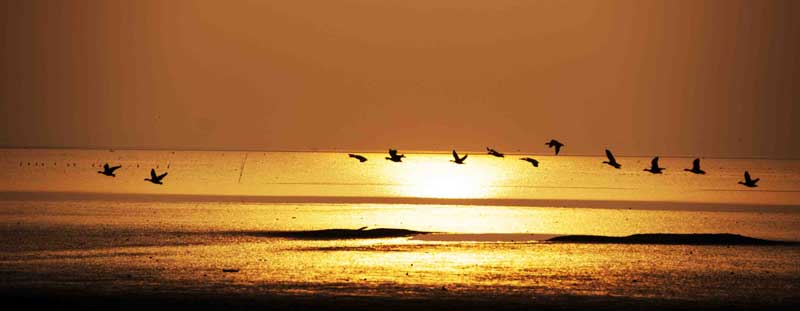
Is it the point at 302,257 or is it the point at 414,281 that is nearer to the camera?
the point at 414,281

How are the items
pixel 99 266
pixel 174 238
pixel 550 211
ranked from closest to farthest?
1. pixel 99 266
2. pixel 174 238
3. pixel 550 211

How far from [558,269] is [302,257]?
5896 mm

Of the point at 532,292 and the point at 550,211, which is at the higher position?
the point at 550,211

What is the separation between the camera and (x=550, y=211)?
59625mm

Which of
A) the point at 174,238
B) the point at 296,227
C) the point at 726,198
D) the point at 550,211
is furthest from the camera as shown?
the point at 726,198

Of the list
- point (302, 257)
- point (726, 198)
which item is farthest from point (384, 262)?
point (726, 198)

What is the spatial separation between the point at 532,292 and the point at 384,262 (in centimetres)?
581


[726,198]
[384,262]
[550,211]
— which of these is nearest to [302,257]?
[384,262]

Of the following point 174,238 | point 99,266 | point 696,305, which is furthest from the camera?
point 174,238

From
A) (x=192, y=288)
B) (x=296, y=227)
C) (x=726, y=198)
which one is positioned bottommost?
(x=192, y=288)

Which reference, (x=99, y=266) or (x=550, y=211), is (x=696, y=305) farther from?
(x=550, y=211)

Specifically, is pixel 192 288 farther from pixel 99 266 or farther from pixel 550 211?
pixel 550 211

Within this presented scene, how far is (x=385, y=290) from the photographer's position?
26.6 metres

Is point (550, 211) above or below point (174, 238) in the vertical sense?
above
